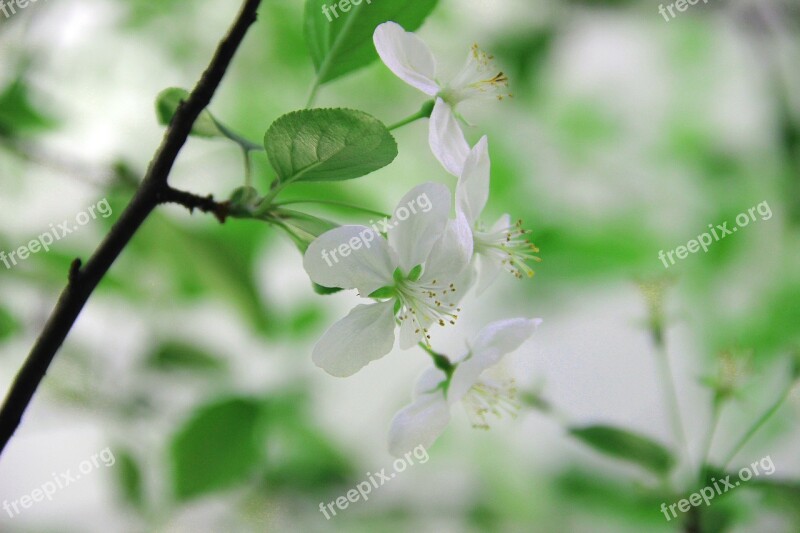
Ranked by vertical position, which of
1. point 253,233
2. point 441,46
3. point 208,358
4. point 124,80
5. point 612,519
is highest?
point 124,80

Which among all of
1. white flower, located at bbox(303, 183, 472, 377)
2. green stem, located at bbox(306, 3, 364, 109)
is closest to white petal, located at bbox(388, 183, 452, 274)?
white flower, located at bbox(303, 183, 472, 377)

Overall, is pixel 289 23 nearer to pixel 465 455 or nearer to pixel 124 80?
pixel 124 80

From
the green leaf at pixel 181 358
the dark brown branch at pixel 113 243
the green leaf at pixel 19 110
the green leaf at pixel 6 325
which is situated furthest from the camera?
the green leaf at pixel 181 358

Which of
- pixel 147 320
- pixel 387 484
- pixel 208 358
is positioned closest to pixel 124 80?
pixel 147 320

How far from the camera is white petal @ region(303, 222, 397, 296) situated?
365 millimetres

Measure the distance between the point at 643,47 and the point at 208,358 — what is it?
54.3 inches

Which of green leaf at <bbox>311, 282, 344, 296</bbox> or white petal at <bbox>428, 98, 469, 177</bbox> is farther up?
white petal at <bbox>428, 98, 469, 177</bbox>

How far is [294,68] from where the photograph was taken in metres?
1.33

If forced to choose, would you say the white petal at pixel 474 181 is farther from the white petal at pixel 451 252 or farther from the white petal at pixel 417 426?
the white petal at pixel 417 426

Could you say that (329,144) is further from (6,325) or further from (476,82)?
(6,325)

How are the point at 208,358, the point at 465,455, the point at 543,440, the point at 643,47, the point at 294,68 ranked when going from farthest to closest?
1. the point at 643,47
2. the point at 543,440
3. the point at 465,455
4. the point at 294,68
5. the point at 208,358

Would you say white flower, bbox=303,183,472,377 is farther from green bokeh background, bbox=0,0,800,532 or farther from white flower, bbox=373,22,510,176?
green bokeh background, bbox=0,0,800,532

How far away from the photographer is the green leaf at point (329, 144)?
1.20ft

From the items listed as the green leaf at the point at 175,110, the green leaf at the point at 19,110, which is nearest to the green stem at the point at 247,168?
the green leaf at the point at 175,110
